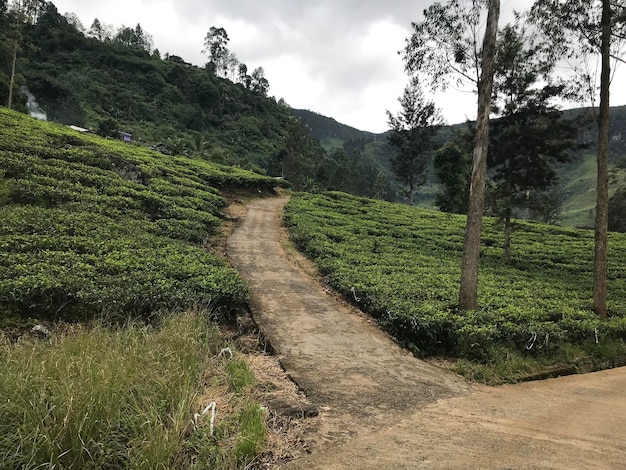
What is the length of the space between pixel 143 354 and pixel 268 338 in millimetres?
2848

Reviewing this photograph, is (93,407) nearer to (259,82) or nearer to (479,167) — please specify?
(479,167)

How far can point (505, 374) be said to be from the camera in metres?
6.71

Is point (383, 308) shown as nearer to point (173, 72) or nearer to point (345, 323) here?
point (345, 323)

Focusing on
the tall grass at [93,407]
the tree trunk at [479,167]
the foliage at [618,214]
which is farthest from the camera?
the foliage at [618,214]

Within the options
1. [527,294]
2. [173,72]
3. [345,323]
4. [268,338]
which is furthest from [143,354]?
[173,72]

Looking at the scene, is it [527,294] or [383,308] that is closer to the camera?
[383,308]

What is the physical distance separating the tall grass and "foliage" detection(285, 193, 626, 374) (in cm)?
499

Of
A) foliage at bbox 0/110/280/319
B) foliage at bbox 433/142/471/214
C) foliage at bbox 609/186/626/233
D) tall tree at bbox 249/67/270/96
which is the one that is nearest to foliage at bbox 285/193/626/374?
foliage at bbox 0/110/280/319

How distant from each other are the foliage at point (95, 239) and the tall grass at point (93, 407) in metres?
2.38

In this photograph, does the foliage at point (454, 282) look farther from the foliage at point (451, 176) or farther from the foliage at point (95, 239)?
the foliage at point (451, 176)

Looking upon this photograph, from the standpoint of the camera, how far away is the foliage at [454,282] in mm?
7699

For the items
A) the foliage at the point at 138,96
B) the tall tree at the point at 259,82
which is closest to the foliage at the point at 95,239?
the foliage at the point at 138,96

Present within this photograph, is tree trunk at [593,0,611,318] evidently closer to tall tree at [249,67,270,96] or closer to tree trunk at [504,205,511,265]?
tree trunk at [504,205,511,265]

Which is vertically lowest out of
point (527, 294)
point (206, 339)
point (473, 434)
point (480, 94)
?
point (473, 434)
